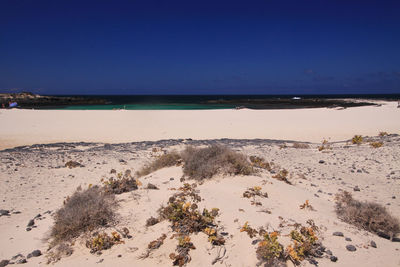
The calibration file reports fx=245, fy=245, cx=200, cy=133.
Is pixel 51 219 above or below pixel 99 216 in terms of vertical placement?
below

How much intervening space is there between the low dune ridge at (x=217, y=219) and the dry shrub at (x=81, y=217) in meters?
0.11

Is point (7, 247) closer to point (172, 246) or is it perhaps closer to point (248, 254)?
point (172, 246)

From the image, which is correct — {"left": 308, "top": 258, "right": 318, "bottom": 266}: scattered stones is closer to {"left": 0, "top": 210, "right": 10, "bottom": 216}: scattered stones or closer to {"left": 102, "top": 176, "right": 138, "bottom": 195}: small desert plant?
{"left": 102, "top": 176, "right": 138, "bottom": 195}: small desert plant

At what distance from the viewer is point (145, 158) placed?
32.5 feet

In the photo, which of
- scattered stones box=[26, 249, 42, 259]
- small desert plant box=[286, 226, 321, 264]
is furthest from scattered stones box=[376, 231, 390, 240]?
scattered stones box=[26, 249, 42, 259]

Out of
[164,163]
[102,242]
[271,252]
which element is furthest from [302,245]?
[164,163]

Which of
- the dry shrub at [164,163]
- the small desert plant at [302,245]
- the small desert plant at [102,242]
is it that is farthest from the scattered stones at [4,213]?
the small desert plant at [302,245]

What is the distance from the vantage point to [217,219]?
4.07m

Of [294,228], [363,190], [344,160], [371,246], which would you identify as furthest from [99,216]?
[344,160]

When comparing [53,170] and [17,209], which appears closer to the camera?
[17,209]

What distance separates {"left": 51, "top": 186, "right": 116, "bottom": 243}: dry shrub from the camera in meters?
4.01

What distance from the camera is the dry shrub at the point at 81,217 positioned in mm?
4008

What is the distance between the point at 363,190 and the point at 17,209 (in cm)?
Answer: 811

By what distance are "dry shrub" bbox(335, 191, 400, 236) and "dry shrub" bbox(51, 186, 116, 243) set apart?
4117mm
